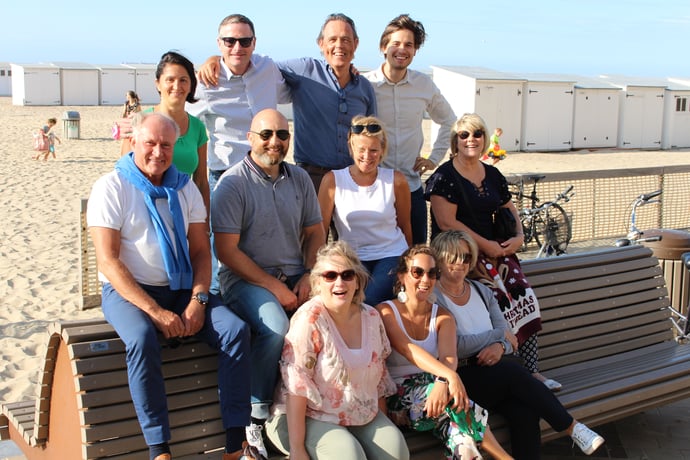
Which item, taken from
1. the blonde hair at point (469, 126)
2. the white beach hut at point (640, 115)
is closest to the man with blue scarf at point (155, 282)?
the blonde hair at point (469, 126)

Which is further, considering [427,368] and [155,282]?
[427,368]

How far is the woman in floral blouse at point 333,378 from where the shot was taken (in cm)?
346

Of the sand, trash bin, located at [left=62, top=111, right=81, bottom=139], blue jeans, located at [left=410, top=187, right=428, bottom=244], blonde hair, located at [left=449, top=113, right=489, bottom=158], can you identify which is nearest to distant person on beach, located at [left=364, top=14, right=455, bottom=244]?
blue jeans, located at [left=410, top=187, right=428, bottom=244]

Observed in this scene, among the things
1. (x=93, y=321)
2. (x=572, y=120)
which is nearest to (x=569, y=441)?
(x=93, y=321)

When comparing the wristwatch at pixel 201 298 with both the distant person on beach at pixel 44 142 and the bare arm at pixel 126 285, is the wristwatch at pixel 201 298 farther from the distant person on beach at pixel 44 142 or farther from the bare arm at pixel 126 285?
the distant person on beach at pixel 44 142

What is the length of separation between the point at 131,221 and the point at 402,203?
5.56ft

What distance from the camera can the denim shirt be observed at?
5.04m

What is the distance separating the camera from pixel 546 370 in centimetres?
498

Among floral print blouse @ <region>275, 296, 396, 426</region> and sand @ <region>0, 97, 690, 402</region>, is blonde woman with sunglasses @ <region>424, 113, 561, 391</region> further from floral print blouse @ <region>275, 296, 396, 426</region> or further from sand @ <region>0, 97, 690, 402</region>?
sand @ <region>0, 97, 690, 402</region>

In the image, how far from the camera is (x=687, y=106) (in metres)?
31.0

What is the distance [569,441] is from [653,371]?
2.14ft

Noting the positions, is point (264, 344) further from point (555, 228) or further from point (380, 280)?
point (555, 228)

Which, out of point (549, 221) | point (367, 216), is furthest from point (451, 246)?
point (549, 221)

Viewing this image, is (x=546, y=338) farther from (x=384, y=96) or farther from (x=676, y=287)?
(x=676, y=287)
